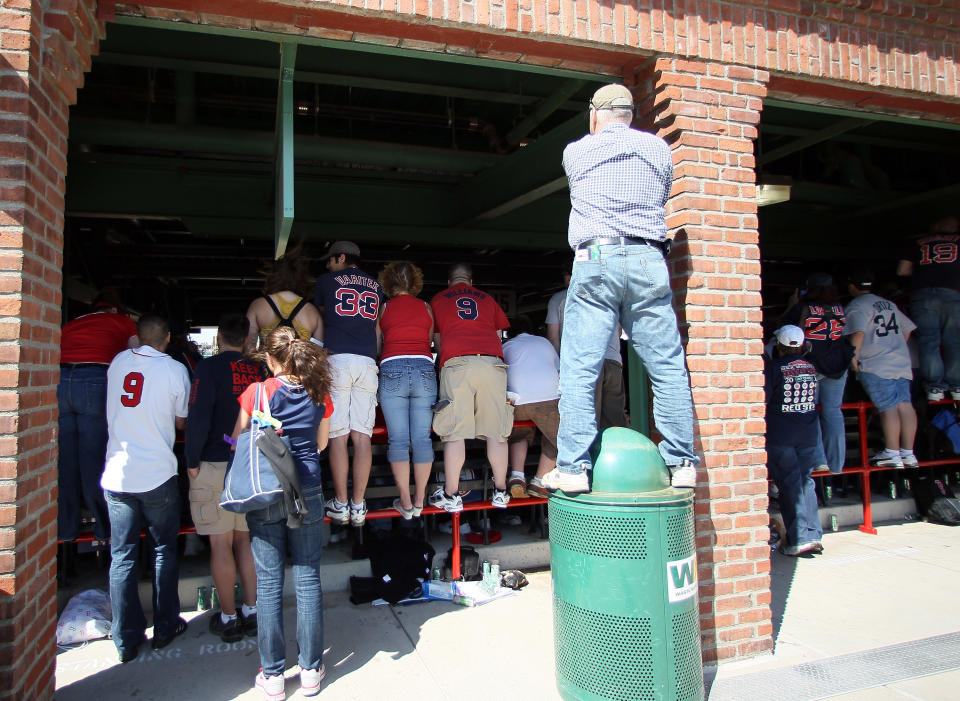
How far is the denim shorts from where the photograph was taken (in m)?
6.82

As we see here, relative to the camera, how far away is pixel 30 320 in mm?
2896

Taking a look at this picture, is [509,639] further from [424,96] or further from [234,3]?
[424,96]

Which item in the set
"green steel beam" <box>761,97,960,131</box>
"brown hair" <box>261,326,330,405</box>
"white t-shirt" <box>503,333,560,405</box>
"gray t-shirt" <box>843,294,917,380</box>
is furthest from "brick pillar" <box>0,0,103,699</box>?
"gray t-shirt" <box>843,294,917,380</box>

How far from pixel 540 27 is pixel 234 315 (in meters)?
2.69

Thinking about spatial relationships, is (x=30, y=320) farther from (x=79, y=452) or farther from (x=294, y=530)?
(x=79, y=452)

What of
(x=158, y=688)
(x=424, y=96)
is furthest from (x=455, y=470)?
(x=424, y=96)

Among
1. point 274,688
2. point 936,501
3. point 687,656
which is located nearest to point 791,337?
point 936,501

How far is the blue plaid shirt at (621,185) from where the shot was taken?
3.30m

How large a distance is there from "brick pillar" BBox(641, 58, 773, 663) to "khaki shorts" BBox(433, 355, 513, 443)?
1.65 metres

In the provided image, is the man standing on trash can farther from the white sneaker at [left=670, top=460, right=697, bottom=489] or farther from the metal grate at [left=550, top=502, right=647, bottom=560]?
the metal grate at [left=550, top=502, right=647, bottom=560]

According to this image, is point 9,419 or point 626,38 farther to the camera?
point 626,38

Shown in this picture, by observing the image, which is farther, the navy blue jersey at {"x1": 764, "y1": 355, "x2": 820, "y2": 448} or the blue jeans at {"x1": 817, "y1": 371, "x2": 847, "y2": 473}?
the blue jeans at {"x1": 817, "y1": 371, "x2": 847, "y2": 473}

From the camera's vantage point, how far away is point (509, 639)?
4090 millimetres

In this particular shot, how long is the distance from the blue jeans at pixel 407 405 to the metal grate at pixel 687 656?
235cm
